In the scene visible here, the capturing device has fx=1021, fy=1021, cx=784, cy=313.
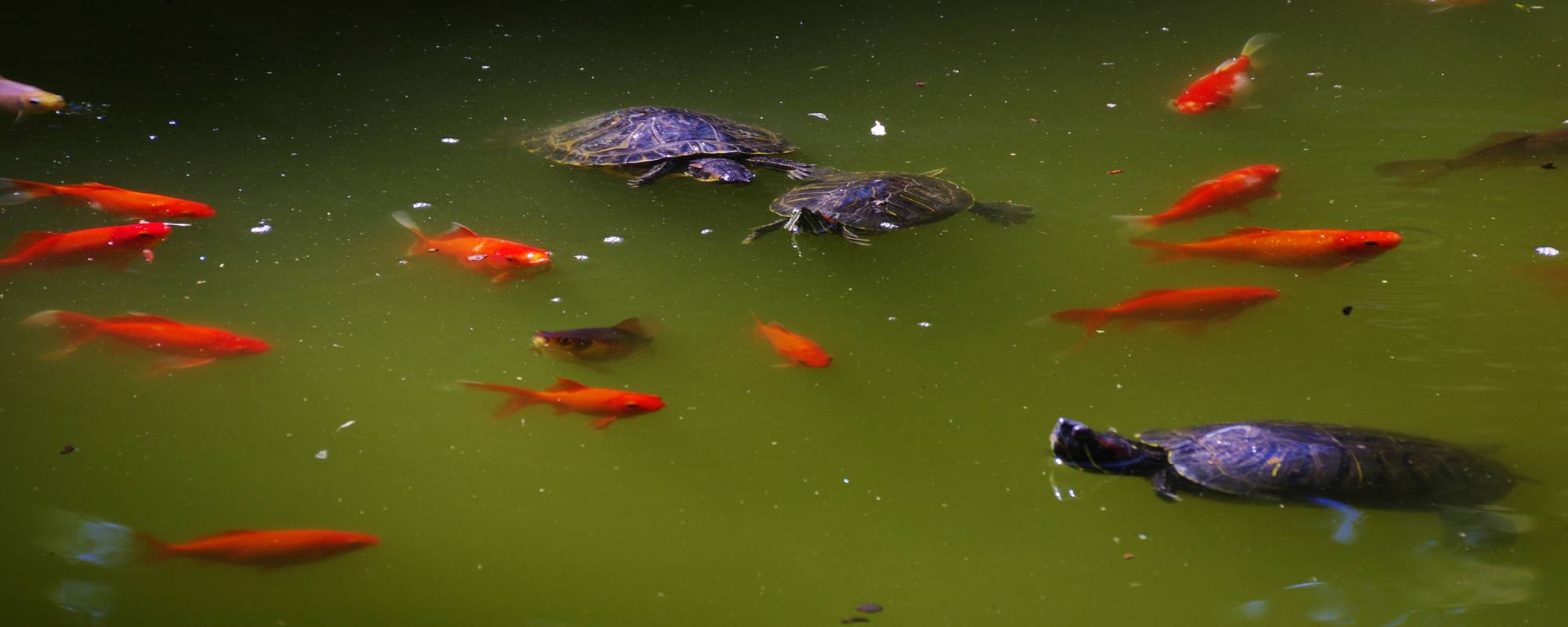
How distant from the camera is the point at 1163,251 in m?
3.31

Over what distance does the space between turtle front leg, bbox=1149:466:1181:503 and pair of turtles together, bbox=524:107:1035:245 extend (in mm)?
1416

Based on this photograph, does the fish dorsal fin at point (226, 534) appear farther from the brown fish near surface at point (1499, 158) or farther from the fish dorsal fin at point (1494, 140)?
the fish dorsal fin at point (1494, 140)

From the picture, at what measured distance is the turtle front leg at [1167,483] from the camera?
2.33 metres

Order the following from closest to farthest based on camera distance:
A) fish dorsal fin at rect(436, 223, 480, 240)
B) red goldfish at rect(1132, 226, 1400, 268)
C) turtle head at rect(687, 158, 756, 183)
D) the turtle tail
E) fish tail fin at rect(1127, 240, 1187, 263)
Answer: red goldfish at rect(1132, 226, 1400, 268), fish tail fin at rect(1127, 240, 1187, 263), fish dorsal fin at rect(436, 223, 480, 240), the turtle tail, turtle head at rect(687, 158, 756, 183)

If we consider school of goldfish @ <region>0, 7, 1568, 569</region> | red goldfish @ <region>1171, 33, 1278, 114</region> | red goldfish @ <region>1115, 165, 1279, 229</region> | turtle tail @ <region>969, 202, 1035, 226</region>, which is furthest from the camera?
red goldfish @ <region>1171, 33, 1278, 114</region>

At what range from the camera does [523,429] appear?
2592 mm

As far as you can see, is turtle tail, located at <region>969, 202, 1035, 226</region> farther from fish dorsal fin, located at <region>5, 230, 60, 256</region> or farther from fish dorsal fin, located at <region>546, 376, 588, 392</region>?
fish dorsal fin, located at <region>5, 230, 60, 256</region>

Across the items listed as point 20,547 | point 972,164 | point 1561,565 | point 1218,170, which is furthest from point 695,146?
point 1561,565

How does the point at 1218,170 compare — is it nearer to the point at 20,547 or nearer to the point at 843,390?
the point at 843,390

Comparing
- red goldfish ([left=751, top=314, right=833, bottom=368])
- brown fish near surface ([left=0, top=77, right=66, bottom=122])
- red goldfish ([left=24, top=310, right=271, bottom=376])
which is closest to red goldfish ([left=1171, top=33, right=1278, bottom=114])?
red goldfish ([left=751, top=314, right=833, bottom=368])

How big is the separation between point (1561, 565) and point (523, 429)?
2.33 meters

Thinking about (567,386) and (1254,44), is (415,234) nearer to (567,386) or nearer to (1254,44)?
(567,386)

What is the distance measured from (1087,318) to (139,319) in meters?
2.70

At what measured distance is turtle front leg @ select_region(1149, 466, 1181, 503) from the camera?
233 cm
